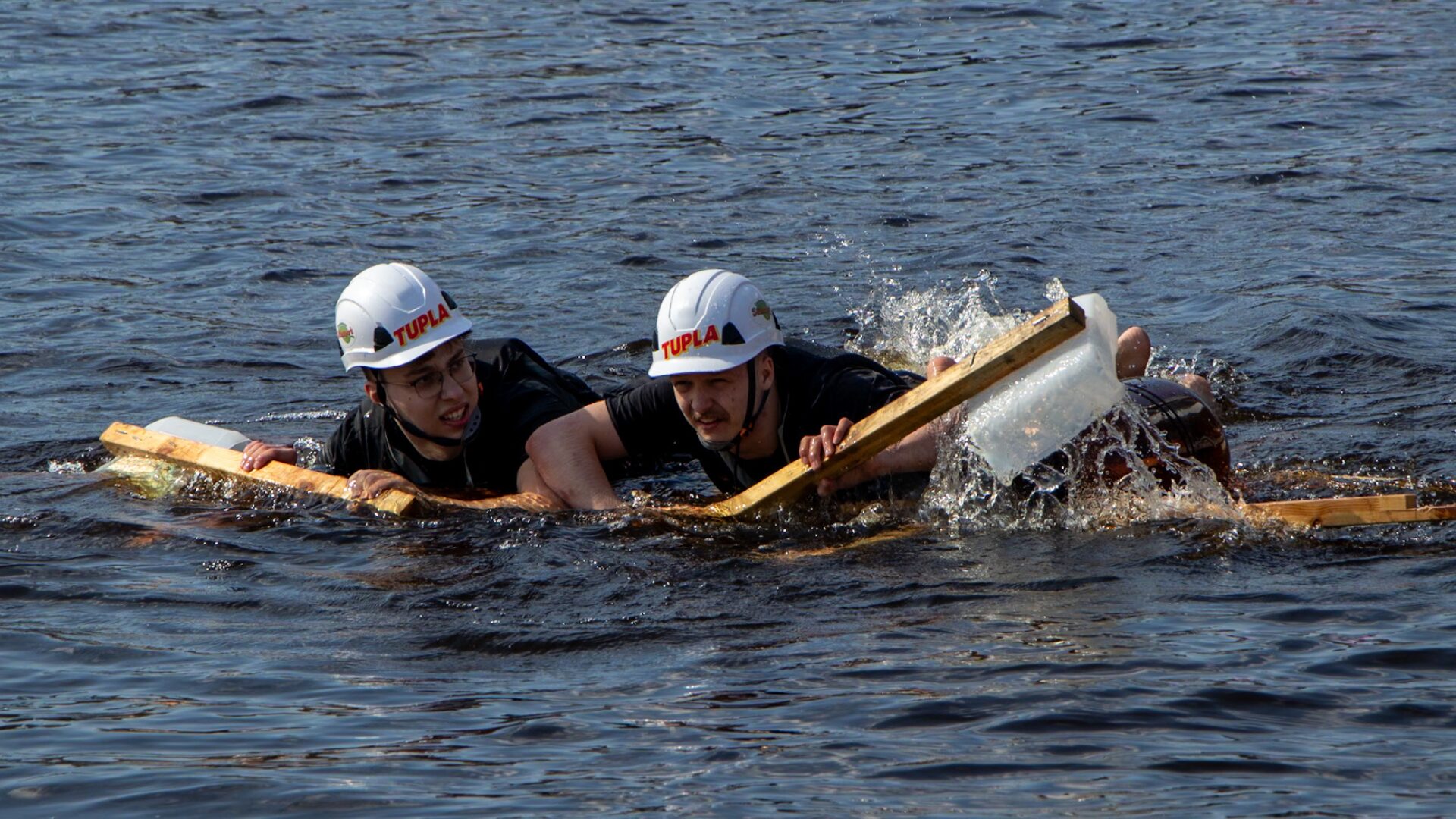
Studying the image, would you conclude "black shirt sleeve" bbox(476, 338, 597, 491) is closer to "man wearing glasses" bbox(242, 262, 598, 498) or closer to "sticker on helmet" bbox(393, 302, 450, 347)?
"man wearing glasses" bbox(242, 262, 598, 498)

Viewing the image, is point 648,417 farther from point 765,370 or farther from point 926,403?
point 926,403

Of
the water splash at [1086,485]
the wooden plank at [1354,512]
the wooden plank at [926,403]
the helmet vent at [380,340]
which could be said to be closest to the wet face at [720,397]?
the wooden plank at [926,403]

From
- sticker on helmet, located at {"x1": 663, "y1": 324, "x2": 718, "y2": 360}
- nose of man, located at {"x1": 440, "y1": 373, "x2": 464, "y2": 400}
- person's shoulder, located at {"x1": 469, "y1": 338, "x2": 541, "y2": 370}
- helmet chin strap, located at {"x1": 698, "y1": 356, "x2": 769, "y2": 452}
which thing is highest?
sticker on helmet, located at {"x1": 663, "y1": 324, "x2": 718, "y2": 360}

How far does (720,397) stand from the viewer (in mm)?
7699

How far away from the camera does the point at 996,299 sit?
499 inches

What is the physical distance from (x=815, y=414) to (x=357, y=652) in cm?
227

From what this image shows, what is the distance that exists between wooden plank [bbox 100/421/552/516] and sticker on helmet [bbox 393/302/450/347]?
680 millimetres

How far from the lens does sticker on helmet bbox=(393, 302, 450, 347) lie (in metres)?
8.27

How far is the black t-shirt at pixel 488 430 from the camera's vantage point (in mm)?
8578

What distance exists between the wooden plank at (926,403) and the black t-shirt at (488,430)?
1.23 meters

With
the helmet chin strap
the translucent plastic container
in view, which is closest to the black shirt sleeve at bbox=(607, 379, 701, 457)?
Result: the helmet chin strap

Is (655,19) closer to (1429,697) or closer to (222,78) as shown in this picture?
(222,78)

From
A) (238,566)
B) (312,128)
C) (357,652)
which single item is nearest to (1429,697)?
(357,652)

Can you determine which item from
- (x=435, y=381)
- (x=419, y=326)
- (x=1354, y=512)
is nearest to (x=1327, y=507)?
(x=1354, y=512)
